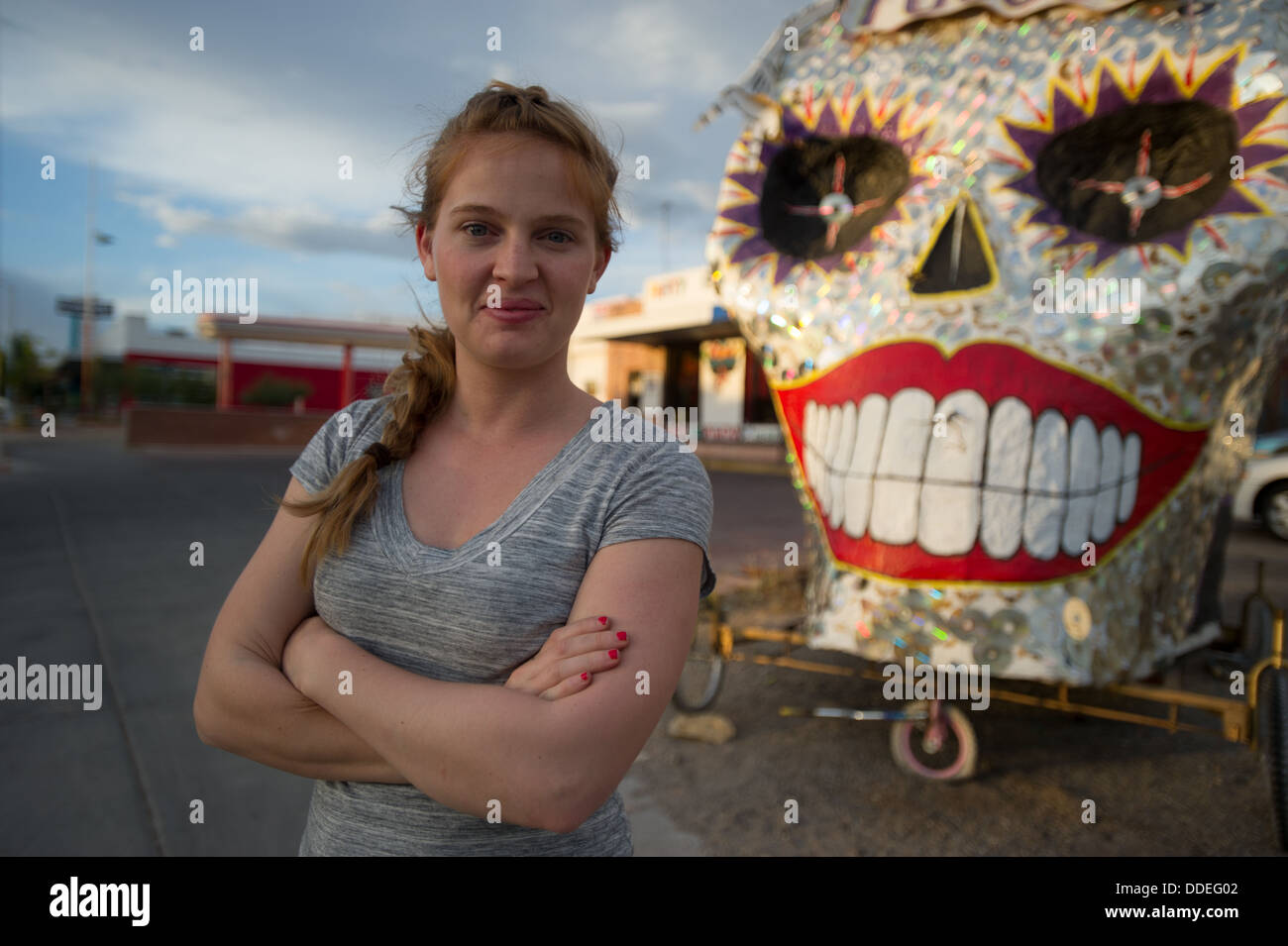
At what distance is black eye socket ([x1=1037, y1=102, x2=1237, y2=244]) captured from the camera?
257 cm

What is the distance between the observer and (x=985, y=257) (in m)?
2.70

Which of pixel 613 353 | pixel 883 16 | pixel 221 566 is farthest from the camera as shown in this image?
pixel 613 353

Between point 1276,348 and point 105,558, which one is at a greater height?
point 1276,348

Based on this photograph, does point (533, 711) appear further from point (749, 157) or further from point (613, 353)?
point (613, 353)

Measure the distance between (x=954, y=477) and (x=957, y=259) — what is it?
773 millimetres

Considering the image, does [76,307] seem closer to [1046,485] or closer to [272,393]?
[272,393]

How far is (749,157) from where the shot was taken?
3264mm

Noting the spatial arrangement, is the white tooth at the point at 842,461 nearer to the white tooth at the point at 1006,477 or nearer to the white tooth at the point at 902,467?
the white tooth at the point at 902,467

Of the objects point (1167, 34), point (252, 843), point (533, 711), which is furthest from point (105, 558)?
point (1167, 34)

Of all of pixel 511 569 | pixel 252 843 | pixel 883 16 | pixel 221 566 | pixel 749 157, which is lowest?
pixel 252 843

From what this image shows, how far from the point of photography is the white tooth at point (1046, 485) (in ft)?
8.05

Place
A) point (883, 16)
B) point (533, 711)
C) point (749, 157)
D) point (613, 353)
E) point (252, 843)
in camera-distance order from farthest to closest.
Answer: point (613, 353)
point (749, 157)
point (883, 16)
point (252, 843)
point (533, 711)

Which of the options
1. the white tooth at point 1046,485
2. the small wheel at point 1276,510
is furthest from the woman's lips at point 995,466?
the small wheel at point 1276,510

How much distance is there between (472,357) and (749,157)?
2.44 m
